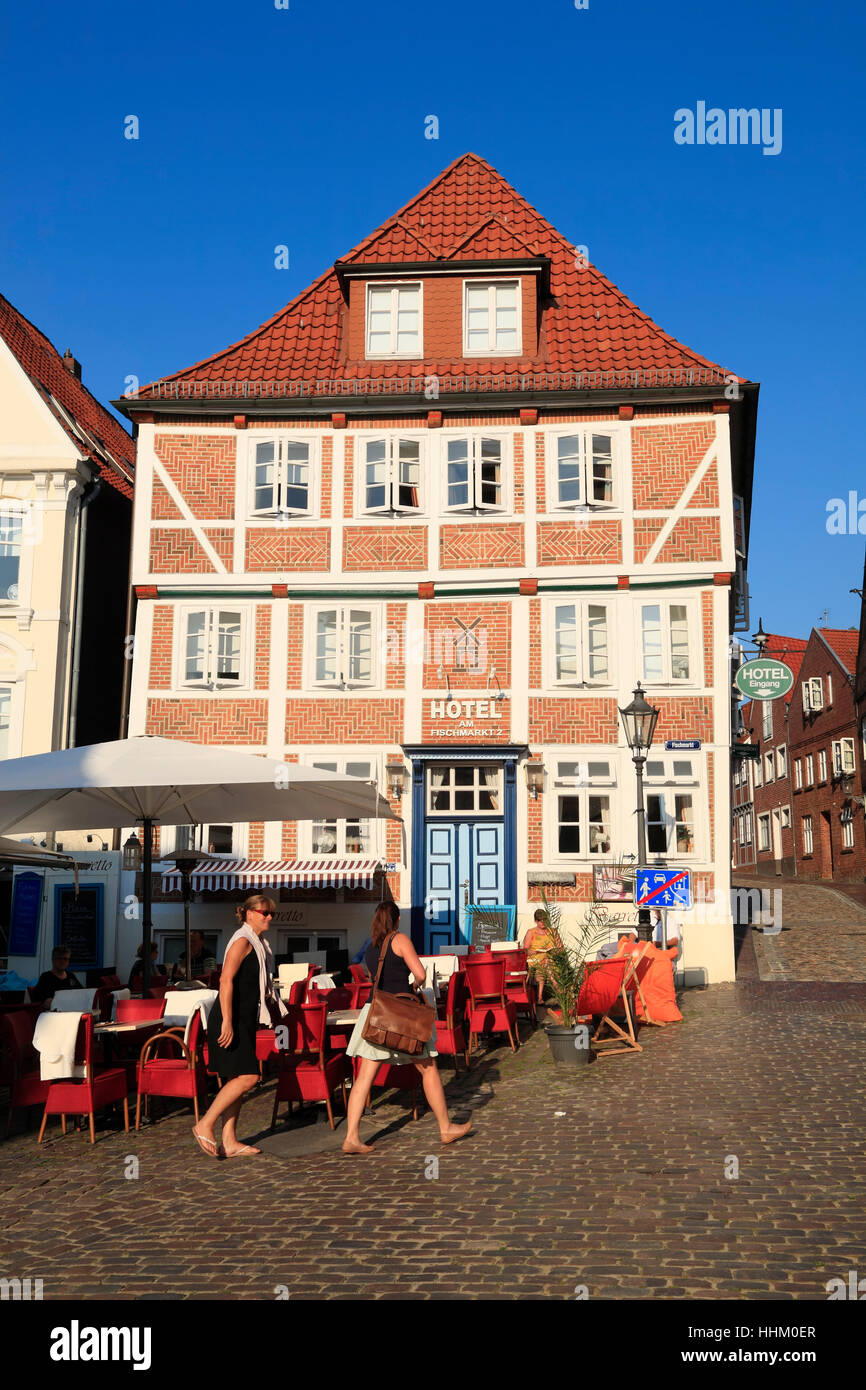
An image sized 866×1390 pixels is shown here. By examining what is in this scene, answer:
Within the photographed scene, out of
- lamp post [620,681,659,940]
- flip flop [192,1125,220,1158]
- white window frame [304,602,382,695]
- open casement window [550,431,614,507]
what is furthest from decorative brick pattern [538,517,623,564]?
flip flop [192,1125,220,1158]

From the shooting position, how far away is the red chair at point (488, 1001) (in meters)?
12.0

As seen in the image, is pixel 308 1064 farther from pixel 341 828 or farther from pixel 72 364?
pixel 72 364

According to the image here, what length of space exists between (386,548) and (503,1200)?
14.7m

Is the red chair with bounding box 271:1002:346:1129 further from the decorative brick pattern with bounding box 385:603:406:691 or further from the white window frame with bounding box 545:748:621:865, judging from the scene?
the decorative brick pattern with bounding box 385:603:406:691

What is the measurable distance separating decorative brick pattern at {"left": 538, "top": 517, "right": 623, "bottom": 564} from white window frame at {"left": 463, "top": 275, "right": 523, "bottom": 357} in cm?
354

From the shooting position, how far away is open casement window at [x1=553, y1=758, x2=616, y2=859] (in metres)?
19.3

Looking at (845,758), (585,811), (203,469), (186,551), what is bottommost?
(585,811)

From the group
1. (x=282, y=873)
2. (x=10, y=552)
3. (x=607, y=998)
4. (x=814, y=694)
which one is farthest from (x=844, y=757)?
(x=607, y=998)

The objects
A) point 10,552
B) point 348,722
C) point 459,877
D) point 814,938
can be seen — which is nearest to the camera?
point 459,877

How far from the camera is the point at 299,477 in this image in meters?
20.8

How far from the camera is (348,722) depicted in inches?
787

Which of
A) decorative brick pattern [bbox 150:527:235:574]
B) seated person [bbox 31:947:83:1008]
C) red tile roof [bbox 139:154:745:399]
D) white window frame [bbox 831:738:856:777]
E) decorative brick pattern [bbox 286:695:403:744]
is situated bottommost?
seated person [bbox 31:947:83:1008]

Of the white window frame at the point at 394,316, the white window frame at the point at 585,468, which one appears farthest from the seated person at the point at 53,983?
the white window frame at the point at 394,316
